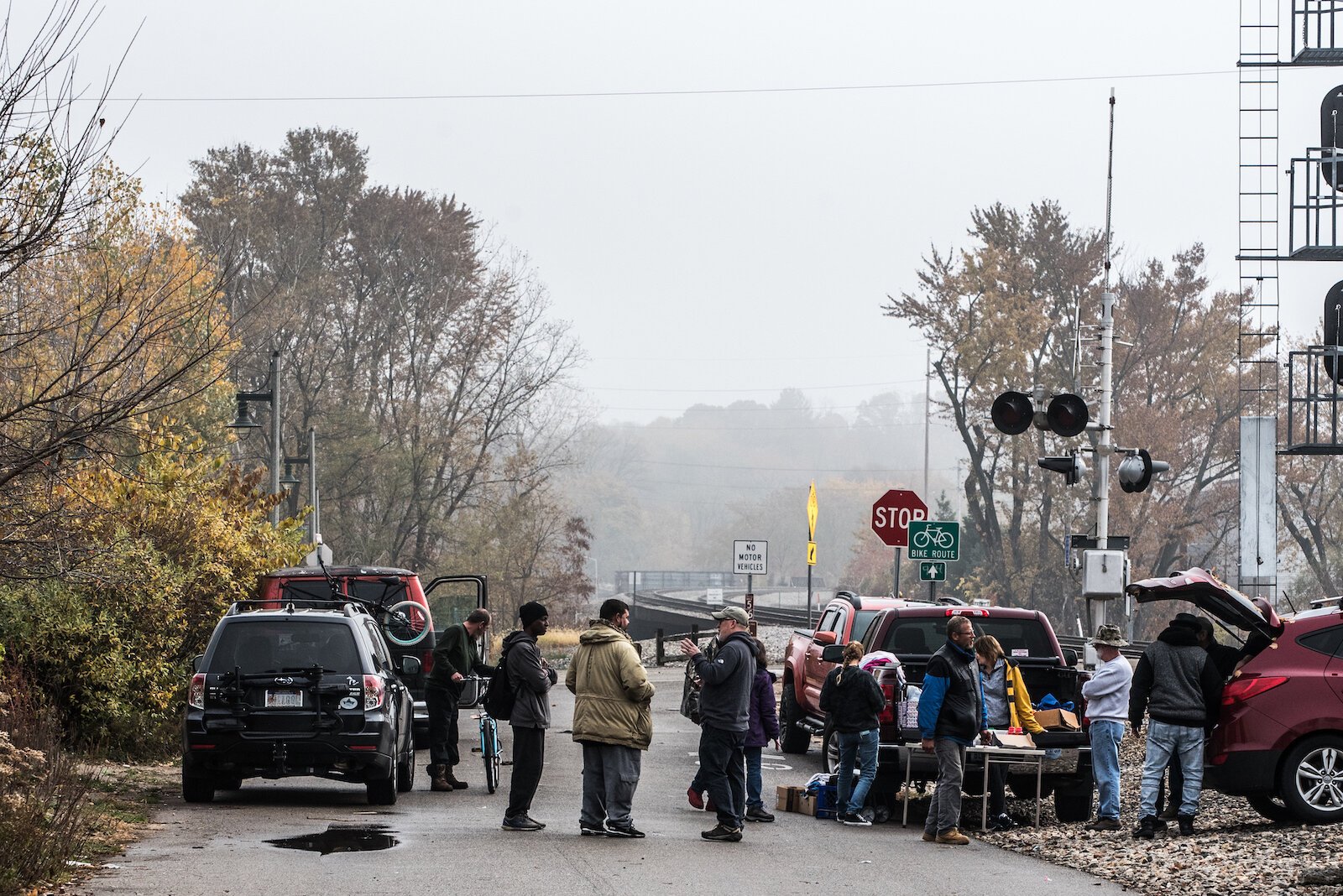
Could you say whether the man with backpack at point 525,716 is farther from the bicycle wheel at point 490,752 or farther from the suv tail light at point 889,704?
the suv tail light at point 889,704

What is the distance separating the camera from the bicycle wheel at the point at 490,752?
1528 centimetres

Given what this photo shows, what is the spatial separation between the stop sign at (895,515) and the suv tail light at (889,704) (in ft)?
32.6

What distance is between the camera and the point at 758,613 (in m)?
60.3

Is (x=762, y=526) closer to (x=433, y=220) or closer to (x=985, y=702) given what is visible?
(x=433, y=220)

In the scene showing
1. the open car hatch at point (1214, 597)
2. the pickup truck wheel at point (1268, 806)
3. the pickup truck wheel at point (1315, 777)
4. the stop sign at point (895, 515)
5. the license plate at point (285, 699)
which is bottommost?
the pickup truck wheel at point (1268, 806)

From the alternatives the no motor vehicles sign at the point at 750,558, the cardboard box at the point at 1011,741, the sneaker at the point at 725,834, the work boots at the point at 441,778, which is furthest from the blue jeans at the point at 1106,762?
the no motor vehicles sign at the point at 750,558

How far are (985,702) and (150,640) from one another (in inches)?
365

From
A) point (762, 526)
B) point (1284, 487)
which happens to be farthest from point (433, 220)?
point (762, 526)

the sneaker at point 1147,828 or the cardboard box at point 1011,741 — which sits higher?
the cardboard box at point 1011,741

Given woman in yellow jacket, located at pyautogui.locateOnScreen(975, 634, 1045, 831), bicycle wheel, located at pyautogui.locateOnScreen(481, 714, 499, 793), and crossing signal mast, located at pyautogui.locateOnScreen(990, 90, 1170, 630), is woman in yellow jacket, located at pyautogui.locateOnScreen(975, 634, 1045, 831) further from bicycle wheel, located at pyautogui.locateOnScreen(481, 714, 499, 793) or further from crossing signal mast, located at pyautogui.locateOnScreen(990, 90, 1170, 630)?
crossing signal mast, located at pyautogui.locateOnScreen(990, 90, 1170, 630)

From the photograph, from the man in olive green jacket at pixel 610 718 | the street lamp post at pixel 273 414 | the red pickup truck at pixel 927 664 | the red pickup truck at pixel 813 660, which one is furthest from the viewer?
the street lamp post at pixel 273 414

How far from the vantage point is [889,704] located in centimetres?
1452

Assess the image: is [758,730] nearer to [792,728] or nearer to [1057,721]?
[1057,721]

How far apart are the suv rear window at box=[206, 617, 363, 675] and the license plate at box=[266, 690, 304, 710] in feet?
0.68
